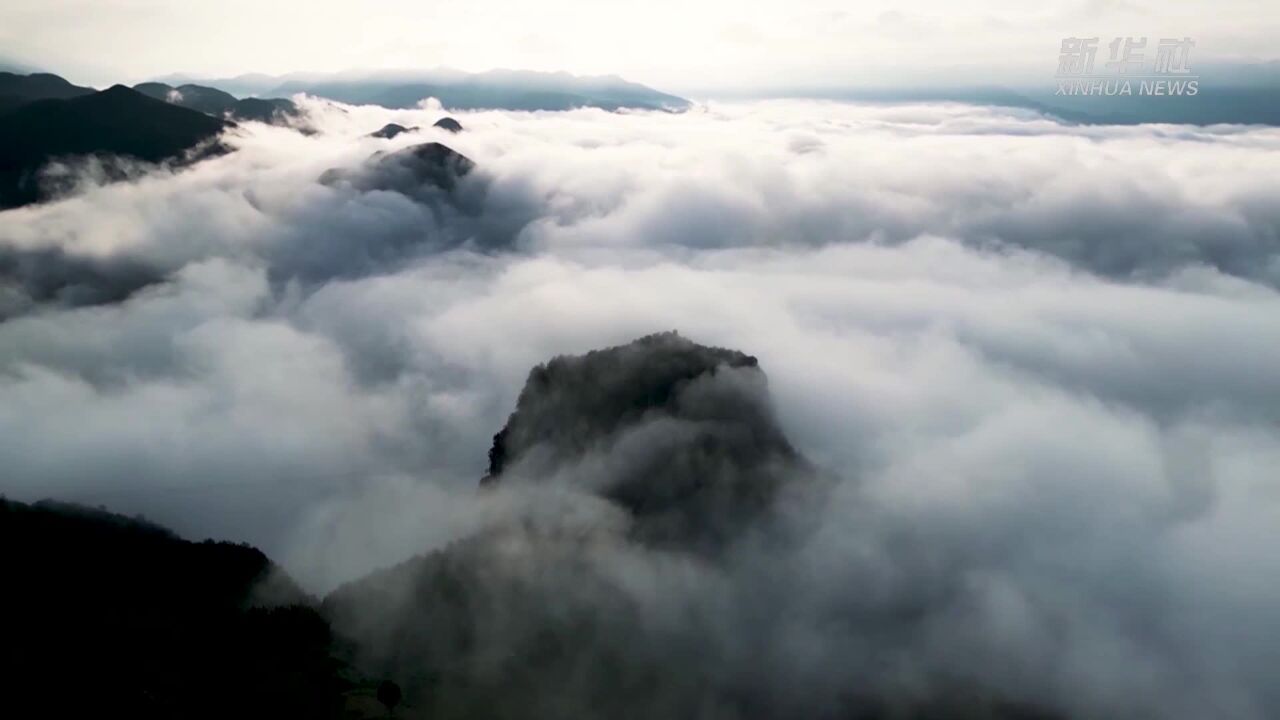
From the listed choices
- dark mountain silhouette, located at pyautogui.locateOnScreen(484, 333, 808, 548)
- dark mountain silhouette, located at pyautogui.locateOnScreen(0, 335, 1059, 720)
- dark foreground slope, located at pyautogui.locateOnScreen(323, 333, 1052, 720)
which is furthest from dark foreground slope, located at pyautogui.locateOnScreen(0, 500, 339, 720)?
dark mountain silhouette, located at pyautogui.locateOnScreen(484, 333, 808, 548)

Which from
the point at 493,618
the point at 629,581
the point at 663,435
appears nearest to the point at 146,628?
the point at 493,618

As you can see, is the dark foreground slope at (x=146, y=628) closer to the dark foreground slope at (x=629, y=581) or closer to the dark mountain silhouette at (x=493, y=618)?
the dark mountain silhouette at (x=493, y=618)

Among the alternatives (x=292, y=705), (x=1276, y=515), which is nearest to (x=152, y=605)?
(x=292, y=705)

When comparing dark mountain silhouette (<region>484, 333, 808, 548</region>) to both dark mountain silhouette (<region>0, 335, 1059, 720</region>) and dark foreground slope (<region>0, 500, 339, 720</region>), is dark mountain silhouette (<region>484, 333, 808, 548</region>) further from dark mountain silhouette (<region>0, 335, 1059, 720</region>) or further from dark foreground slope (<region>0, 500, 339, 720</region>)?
dark foreground slope (<region>0, 500, 339, 720</region>)

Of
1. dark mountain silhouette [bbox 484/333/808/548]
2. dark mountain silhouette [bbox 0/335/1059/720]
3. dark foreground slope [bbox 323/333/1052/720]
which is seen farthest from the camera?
dark mountain silhouette [bbox 484/333/808/548]

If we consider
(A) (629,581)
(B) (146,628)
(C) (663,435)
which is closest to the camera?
(B) (146,628)

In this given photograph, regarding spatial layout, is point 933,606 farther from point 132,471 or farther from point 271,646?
point 132,471

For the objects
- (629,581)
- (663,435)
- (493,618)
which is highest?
(663,435)

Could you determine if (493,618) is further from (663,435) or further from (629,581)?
(663,435)
